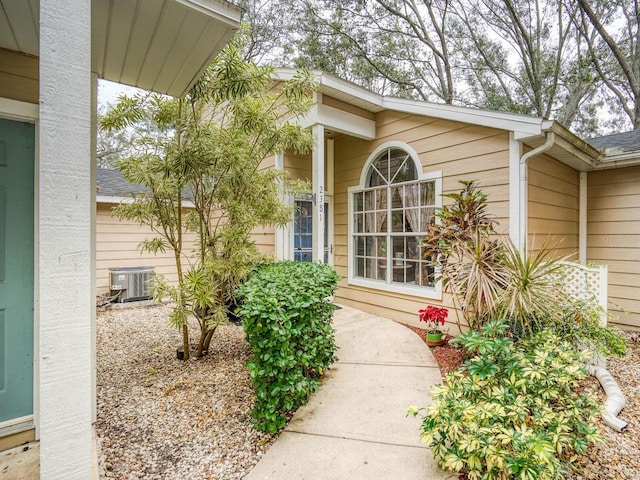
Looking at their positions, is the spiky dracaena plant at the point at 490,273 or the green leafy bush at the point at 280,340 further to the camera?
the spiky dracaena plant at the point at 490,273

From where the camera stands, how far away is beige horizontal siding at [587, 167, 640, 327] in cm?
493

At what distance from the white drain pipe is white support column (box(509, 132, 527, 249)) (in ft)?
4.91

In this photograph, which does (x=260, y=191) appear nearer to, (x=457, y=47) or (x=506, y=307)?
(x=506, y=307)

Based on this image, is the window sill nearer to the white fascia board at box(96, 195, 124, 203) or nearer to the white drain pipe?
the white drain pipe

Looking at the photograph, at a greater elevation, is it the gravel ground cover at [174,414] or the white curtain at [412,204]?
the white curtain at [412,204]

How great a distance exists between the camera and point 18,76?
2.31 metres

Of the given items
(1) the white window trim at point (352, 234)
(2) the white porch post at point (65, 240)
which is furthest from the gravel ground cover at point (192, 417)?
(1) the white window trim at point (352, 234)

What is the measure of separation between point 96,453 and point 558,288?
14.0 ft

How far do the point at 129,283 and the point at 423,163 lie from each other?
6.33 meters

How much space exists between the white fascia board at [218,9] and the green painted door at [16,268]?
5.11ft

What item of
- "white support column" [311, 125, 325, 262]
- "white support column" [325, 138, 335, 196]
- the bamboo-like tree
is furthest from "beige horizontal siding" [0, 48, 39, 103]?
"white support column" [325, 138, 335, 196]

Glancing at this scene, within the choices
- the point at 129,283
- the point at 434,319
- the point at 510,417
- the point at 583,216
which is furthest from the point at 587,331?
the point at 129,283

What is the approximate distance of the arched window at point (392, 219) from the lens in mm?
4883

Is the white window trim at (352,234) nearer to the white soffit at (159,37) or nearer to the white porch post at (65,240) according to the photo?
the white soffit at (159,37)
